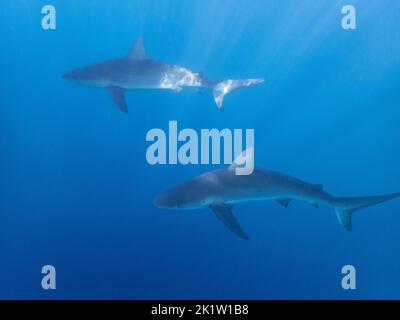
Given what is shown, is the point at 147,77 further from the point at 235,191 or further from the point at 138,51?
the point at 235,191

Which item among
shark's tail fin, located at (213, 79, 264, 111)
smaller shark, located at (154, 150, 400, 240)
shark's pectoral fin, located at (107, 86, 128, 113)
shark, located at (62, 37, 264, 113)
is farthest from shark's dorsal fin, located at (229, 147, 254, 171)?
shark's pectoral fin, located at (107, 86, 128, 113)

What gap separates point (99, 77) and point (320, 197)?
4.09 m

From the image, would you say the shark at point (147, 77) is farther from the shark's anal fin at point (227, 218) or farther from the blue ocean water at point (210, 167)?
the blue ocean water at point (210, 167)

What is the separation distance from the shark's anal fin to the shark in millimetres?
1858

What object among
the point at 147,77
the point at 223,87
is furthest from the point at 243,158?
the point at 147,77

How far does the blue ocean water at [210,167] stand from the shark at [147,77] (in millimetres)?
3477

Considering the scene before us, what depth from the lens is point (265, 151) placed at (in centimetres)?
1548

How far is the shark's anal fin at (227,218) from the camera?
479 centimetres

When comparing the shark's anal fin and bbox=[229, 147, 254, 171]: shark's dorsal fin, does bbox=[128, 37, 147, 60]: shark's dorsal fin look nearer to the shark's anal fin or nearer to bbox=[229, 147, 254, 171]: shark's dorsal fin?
bbox=[229, 147, 254, 171]: shark's dorsal fin

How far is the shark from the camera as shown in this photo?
644 centimetres

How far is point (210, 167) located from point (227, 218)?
24.1 ft

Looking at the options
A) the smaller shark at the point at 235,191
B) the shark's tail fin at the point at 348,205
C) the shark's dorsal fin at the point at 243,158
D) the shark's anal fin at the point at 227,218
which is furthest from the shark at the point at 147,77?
the shark's tail fin at the point at 348,205
